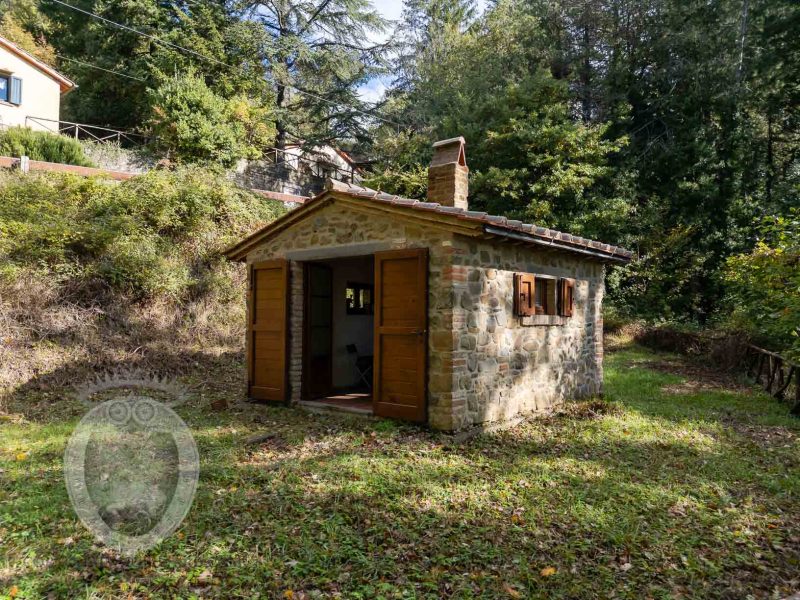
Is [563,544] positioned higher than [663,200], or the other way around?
[663,200]

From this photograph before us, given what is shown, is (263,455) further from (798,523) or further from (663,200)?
(663,200)

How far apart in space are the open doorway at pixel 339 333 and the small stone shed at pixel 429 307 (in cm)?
3

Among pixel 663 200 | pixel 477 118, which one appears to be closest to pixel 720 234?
pixel 663 200

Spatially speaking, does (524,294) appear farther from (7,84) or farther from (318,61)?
(7,84)

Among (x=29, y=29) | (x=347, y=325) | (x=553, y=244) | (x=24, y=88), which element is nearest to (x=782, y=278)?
(x=553, y=244)

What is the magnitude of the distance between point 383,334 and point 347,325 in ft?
9.33

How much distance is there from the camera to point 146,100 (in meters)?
18.6

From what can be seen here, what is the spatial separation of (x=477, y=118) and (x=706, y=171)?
333 inches

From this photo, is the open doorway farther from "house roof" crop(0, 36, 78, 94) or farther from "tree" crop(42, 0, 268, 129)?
"house roof" crop(0, 36, 78, 94)

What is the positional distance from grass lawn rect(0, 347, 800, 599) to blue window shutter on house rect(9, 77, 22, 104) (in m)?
16.7

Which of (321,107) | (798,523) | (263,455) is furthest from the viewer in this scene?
(321,107)

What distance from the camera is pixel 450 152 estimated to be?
25.4 feet

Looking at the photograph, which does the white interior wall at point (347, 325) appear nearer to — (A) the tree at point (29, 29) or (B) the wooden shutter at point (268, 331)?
(B) the wooden shutter at point (268, 331)

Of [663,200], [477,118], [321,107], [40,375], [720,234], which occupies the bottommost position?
[40,375]
